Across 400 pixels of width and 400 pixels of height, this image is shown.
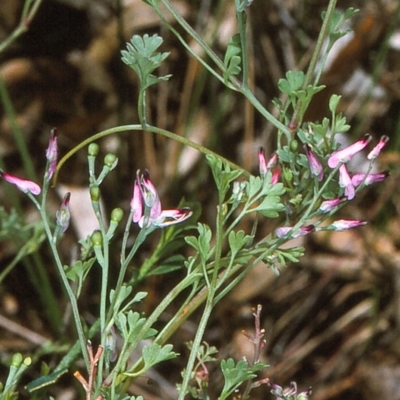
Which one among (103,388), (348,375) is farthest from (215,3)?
(103,388)

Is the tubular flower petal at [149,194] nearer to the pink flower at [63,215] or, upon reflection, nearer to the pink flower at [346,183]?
the pink flower at [63,215]

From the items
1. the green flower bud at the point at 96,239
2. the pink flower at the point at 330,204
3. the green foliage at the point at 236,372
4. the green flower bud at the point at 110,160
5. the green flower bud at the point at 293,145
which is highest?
the green flower bud at the point at 110,160

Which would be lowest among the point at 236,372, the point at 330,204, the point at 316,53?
the point at 236,372

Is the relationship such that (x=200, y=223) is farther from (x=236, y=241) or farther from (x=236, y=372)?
(x=236, y=372)

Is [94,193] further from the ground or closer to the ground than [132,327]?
further from the ground

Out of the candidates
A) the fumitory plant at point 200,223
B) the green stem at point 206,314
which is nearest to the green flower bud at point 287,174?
the fumitory plant at point 200,223

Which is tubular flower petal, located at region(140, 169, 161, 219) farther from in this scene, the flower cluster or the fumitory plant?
the flower cluster

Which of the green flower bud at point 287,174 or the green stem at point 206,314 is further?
the green flower bud at point 287,174

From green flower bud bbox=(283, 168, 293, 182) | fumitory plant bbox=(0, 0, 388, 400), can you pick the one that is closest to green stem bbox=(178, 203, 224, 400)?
fumitory plant bbox=(0, 0, 388, 400)

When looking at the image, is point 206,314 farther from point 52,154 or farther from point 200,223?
point 52,154

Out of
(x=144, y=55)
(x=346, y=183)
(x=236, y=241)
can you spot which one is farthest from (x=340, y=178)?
(x=144, y=55)

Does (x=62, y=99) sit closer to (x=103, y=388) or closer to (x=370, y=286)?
(x=370, y=286)
